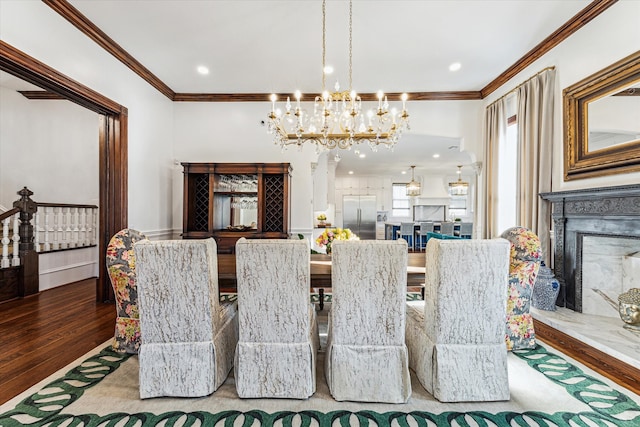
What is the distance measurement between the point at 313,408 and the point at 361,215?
871 centimetres

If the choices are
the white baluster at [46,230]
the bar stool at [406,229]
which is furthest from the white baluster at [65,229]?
the bar stool at [406,229]

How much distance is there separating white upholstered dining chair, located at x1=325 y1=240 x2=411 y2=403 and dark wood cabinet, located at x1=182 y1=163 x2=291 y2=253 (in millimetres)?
2843

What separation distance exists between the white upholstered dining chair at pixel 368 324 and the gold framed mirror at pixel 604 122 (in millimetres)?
2402

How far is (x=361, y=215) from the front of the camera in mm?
10211

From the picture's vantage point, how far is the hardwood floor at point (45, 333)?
202cm

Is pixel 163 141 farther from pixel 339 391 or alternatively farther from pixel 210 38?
pixel 339 391

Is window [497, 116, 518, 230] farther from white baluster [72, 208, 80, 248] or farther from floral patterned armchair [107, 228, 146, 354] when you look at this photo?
white baluster [72, 208, 80, 248]

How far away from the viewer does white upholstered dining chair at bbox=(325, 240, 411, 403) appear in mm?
1634

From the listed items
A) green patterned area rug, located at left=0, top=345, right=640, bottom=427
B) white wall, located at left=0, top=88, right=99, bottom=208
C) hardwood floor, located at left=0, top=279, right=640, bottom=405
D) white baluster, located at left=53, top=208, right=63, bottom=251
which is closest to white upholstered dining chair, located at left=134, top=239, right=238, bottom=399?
green patterned area rug, located at left=0, top=345, right=640, bottom=427

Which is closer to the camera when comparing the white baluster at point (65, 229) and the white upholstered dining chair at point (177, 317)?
the white upholstered dining chair at point (177, 317)

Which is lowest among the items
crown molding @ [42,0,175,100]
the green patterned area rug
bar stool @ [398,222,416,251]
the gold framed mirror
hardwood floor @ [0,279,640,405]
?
the green patterned area rug

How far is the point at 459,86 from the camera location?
4.51 metres

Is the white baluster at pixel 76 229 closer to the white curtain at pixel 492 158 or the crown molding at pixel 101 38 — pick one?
the crown molding at pixel 101 38

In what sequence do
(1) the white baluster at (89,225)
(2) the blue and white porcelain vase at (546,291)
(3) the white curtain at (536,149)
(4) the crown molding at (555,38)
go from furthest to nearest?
1. (1) the white baluster at (89,225)
2. (3) the white curtain at (536,149)
3. (2) the blue and white porcelain vase at (546,291)
4. (4) the crown molding at (555,38)
